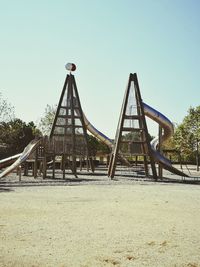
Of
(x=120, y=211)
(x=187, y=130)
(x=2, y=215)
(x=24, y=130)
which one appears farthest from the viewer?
(x=24, y=130)

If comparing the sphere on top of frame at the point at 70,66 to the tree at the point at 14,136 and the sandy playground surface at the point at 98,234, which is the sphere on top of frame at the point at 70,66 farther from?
the tree at the point at 14,136

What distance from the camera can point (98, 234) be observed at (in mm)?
8656

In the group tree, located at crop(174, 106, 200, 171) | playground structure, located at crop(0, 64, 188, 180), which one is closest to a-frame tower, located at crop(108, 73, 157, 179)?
playground structure, located at crop(0, 64, 188, 180)

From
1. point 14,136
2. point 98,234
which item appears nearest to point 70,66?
point 98,234

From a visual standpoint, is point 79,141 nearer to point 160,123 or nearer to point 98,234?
point 160,123

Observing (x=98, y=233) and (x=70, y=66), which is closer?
(x=98, y=233)

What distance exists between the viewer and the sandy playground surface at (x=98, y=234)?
6668 millimetres

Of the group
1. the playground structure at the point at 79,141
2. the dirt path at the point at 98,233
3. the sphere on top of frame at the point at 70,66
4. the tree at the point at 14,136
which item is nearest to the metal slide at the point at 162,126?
the playground structure at the point at 79,141

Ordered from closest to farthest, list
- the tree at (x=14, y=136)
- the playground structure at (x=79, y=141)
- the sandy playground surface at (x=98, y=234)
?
the sandy playground surface at (x=98, y=234)
the playground structure at (x=79, y=141)
the tree at (x=14, y=136)

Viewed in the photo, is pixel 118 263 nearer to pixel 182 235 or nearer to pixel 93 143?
pixel 182 235

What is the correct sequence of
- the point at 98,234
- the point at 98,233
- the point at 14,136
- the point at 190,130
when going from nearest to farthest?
the point at 98,234 → the point at 98,233 → the point at 190,130 → the point at 14,136

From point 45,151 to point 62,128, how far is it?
7.92 metres

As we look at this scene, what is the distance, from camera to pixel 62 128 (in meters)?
36.9

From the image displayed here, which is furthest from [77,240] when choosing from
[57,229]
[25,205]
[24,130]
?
[24,130]
